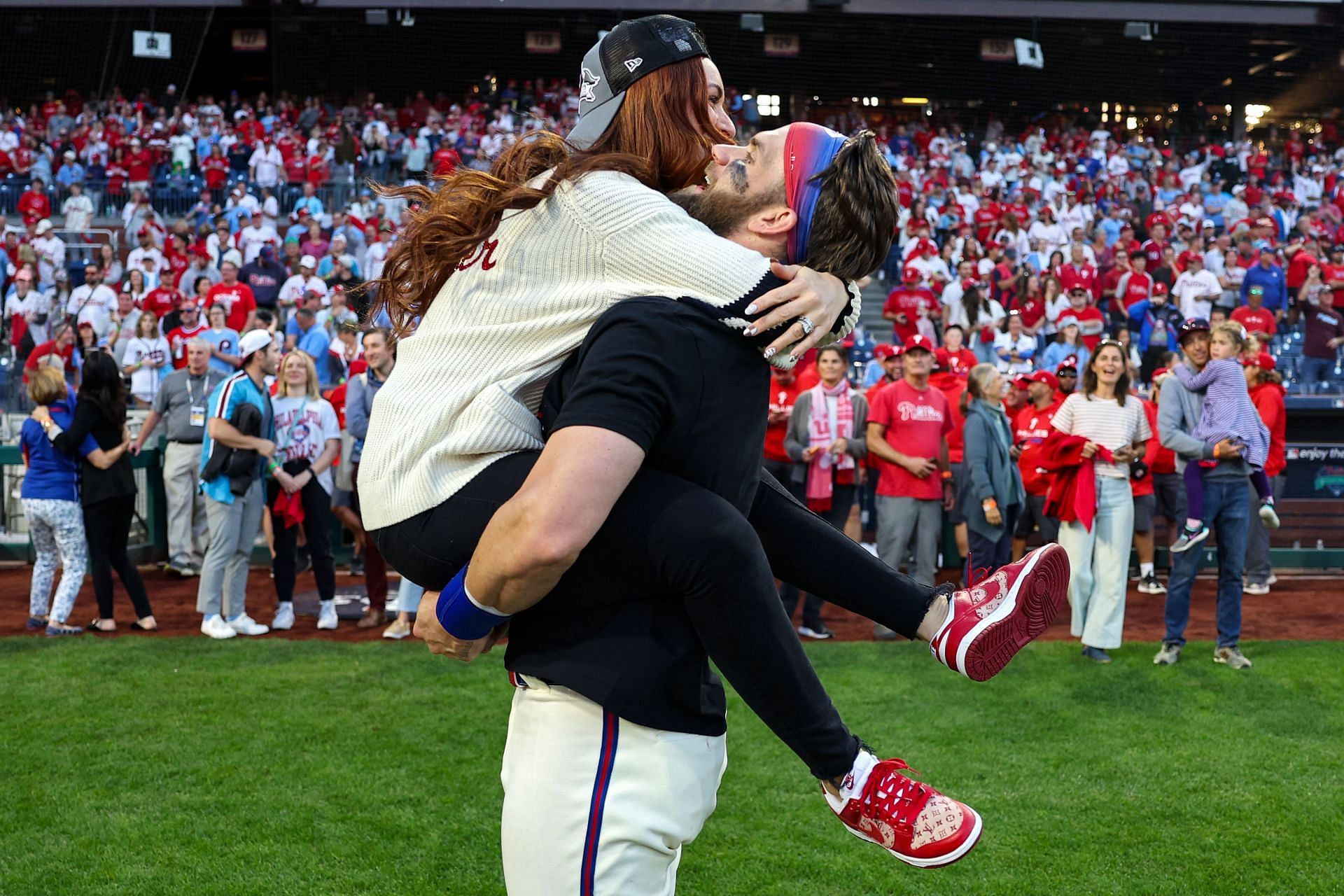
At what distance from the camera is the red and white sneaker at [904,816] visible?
1817 millimetres

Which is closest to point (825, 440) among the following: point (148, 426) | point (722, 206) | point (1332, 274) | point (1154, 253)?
point (148, 426)

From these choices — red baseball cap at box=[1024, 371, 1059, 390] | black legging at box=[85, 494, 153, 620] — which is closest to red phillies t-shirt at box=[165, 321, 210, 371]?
black legging at box=[85, 494, 153, 620]

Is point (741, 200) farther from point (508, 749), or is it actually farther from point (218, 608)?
point (218, 608)

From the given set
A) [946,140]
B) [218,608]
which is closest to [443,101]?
[946,140]

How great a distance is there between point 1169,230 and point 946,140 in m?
6.19

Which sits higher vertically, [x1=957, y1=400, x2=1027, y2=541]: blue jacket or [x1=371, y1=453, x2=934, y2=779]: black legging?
[x1=371, y1=453, x2=934, y2=779]: black legging

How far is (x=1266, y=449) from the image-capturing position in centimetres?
717

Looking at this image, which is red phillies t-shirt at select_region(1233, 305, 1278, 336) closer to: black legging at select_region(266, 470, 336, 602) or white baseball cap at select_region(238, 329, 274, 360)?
black legging at select_region(266, 470, 336, 602)

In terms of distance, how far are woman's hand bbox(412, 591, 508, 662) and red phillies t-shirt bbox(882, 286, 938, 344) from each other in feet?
45.4

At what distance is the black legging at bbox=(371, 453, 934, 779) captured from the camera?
1.62 metres

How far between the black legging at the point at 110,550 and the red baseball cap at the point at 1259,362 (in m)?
8.07

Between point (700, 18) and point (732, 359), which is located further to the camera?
point (700, 18)

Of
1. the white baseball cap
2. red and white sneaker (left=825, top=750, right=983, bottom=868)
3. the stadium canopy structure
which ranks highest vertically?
the stadium canopy structure

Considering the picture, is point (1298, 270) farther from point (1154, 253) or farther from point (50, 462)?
point (50, 462)
